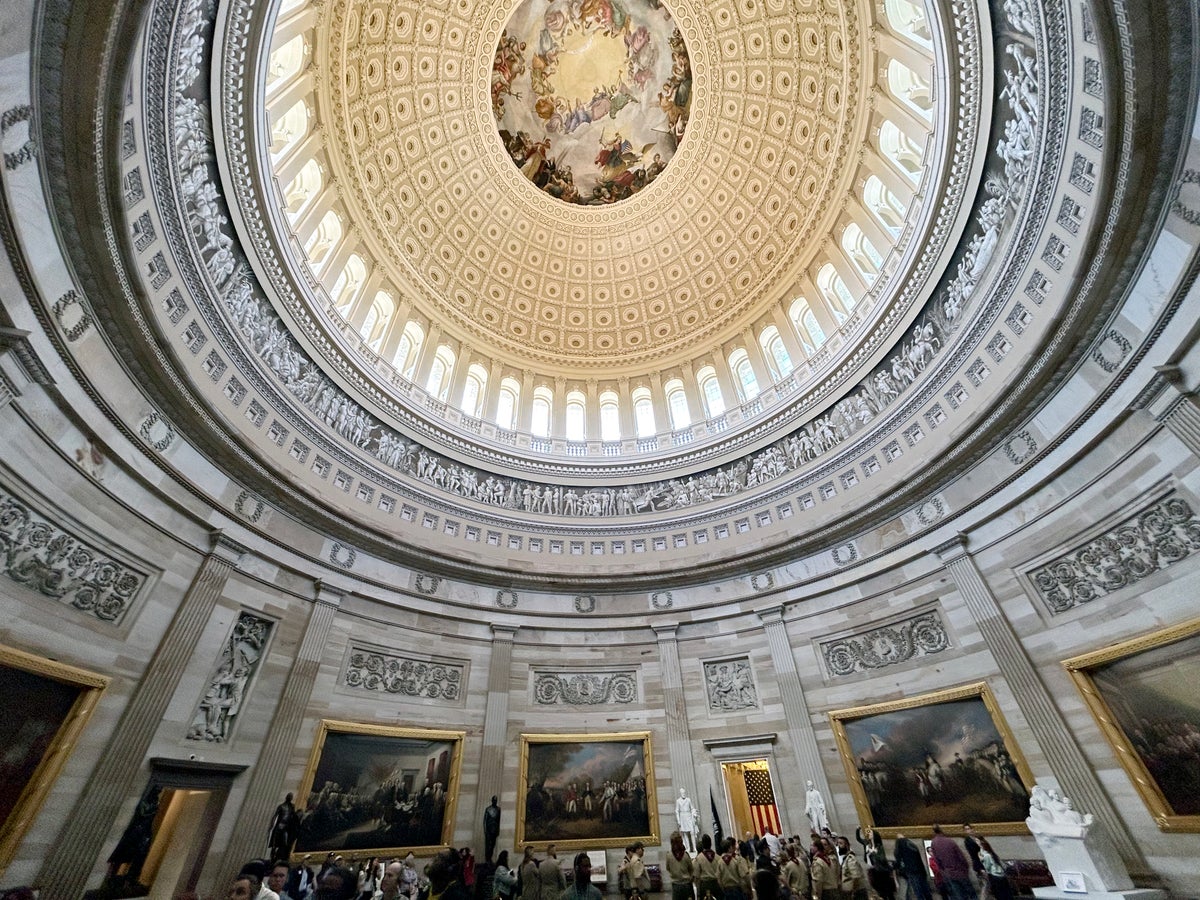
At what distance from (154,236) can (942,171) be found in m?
20.2

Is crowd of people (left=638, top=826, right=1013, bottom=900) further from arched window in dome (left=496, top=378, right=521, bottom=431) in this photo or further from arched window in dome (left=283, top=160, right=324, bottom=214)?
arched window in dome (left=283, top=160, right=324, bottom=214)

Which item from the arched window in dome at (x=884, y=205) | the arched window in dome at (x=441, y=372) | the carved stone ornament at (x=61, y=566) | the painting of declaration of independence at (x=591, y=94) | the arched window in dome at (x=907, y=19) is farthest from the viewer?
the painting of declaration of independence at (x=591, y=94)

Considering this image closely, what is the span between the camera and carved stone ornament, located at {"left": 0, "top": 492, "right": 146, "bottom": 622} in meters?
8.89

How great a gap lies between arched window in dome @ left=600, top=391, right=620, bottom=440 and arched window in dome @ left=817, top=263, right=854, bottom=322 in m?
10.6

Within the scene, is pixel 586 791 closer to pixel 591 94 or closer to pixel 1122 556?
pixel 1122 556

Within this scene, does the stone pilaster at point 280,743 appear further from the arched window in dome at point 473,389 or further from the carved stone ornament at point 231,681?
the arched window in dome at point 473,389

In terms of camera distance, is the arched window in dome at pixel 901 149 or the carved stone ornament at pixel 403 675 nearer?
the carved stone ornament at pixel 403 675

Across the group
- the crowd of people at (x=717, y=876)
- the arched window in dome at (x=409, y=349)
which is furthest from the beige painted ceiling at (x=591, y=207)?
the crowd of people at (x=717, y=876)

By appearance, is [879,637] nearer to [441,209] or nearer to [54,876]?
[54,876]

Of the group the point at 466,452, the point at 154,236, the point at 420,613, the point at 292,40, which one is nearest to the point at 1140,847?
the point at 420,613

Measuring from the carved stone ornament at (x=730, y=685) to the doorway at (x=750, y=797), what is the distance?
61.3 inches

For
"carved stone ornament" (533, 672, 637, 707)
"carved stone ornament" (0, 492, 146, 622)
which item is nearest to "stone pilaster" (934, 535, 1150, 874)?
"carved stone ornament" (533, 672, 637, 707)

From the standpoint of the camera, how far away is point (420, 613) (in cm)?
1731

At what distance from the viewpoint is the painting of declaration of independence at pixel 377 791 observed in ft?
43.4
